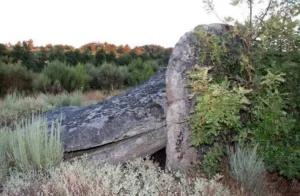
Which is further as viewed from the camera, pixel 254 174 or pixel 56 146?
pixel 56 146

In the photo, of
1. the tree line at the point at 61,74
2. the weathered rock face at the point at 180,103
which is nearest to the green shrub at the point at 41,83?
the tree line at the point at 61,74

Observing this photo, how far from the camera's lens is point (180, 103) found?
195 inches

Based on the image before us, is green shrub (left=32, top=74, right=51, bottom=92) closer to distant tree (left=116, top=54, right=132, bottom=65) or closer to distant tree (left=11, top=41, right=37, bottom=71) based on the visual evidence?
distant tree (left=11, top=41, right=37, bottom=71)

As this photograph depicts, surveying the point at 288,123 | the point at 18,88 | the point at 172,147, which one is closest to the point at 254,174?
the point at 288,123

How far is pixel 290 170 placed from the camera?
13.7 ft

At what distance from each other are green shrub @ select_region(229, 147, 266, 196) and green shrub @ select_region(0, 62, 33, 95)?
11.4 meters

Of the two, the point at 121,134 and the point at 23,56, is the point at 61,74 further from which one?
the point at 121,134

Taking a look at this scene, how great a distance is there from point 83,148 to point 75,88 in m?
11.7

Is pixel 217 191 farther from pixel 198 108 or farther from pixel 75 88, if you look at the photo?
pixel 75 88

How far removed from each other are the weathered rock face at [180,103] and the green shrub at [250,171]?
2.27 feet

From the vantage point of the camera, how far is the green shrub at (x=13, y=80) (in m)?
14.9

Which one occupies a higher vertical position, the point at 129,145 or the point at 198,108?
the point at 198,108

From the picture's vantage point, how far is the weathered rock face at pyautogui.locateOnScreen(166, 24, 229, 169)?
195 inches

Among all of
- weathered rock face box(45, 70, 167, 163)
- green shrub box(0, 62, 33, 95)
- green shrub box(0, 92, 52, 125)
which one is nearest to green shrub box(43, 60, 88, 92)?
green shrub box(0, 62, 33, 95)
